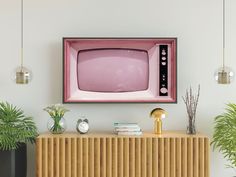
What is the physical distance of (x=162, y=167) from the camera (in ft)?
11.1

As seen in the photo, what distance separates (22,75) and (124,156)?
1.21 metres

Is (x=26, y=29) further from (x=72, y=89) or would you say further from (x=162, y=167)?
(x=162, y=167)

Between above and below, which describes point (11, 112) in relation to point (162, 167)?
above

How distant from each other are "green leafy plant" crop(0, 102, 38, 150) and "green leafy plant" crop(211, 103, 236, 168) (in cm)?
174

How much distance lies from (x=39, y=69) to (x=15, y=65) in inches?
9.4

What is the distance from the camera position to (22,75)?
3.55 m

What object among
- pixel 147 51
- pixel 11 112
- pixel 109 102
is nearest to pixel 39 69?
pixel 11 112

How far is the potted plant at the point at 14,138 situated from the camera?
3336mm

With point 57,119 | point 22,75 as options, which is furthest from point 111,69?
point 22,75

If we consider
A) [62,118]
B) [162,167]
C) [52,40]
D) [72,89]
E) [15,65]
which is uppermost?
[52,40]

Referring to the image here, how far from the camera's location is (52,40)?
376cm

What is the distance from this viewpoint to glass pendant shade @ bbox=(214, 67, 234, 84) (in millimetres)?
3502

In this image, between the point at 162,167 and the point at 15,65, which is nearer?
the point at 162,167

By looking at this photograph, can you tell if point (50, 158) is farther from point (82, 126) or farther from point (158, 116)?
point (158, 116)
